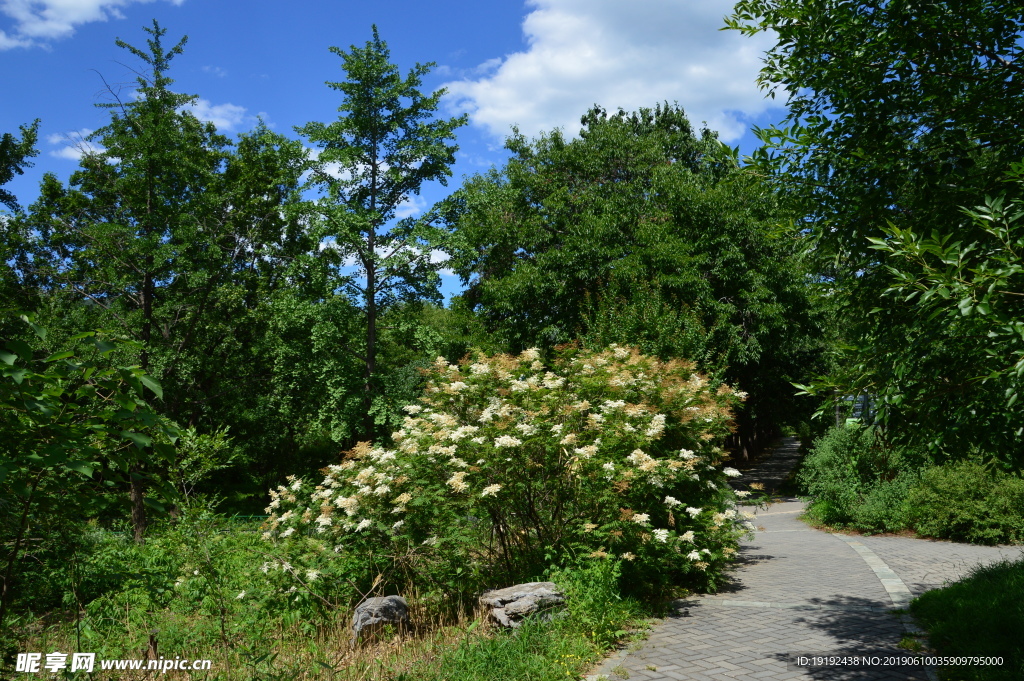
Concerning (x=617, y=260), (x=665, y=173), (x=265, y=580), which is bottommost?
(x=265, y=580)

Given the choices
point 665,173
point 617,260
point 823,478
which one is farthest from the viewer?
point 665,173

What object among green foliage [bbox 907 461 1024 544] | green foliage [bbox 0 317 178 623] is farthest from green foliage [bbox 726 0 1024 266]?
green foliage [bbox 907 461 1024 544]

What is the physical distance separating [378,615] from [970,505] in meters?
10.7

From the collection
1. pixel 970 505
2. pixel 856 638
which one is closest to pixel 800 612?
pixel 856 638

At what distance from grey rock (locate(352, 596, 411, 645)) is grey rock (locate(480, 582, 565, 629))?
827 mm

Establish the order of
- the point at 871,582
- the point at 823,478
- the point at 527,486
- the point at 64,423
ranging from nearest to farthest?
the point at 64,423
the point at 527,486
the point at 871,582
the point at 823,478

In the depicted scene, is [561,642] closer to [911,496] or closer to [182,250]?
[911,496]

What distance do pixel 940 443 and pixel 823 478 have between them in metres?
11.9

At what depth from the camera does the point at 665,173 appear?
78.5ft

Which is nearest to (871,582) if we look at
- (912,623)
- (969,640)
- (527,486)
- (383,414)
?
(912,623)

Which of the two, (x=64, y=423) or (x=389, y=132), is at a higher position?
(x=389, y=132)

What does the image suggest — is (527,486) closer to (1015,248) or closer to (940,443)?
(940,443)

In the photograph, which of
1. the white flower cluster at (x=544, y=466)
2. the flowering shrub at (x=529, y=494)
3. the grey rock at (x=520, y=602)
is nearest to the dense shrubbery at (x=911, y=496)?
the white flower cluster at (x=544, y=466)

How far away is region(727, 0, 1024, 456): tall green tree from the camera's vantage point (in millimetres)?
4465
